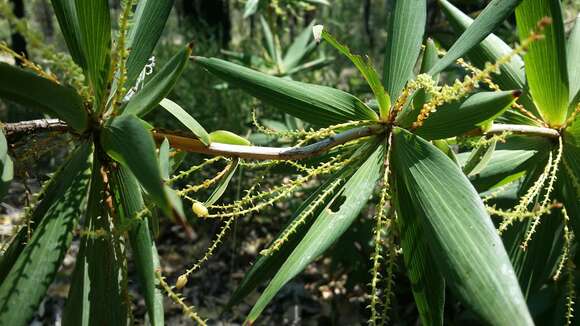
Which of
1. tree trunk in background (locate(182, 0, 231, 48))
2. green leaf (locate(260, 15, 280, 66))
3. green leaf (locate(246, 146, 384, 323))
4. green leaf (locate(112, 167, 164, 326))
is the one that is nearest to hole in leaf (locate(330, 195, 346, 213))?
green leaf (locate(246, 146, 384, 323))

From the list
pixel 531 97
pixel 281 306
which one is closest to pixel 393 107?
pixel 531 97

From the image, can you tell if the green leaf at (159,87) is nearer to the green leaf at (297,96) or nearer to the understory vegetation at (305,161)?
the understory vegetation at (305,161)

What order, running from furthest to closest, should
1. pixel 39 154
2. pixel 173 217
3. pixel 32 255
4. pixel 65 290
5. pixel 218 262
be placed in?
pixel 218 262 < pixel 65 290 < pixel 39 154 < pixel 32 255 < pixel 173 217

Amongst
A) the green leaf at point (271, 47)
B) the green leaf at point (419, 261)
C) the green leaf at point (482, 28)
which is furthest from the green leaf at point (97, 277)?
the green leaf at point (271, 47)

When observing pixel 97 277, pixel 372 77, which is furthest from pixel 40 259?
pixel 372 77

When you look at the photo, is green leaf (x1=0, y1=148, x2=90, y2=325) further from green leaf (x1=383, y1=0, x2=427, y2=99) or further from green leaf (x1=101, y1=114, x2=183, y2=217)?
green leaf (x1=383, y1=0, x2=427, y2=99)

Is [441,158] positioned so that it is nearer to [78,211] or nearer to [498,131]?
[498,131]
